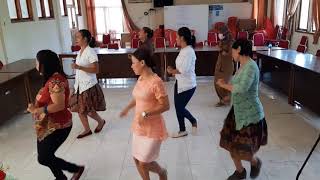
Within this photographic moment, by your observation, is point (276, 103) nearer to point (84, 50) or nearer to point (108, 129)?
point (108, 129)

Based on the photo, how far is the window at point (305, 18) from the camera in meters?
8.04

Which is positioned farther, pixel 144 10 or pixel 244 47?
pixel 144 10

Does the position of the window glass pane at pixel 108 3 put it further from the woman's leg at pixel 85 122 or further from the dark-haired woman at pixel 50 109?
the dark-haired woman at pixel 50 109

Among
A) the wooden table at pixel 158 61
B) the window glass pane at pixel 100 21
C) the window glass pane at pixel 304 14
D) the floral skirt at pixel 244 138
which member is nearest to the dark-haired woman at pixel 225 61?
the wooden table at pixel 158 61

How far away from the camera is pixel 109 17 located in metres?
12.4

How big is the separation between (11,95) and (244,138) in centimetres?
366

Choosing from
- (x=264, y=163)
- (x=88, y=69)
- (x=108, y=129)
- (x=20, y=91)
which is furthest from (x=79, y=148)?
(x=264, y=163)

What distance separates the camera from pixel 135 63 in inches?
85.4

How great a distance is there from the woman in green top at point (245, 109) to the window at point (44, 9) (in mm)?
6726

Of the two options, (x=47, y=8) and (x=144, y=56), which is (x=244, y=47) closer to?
(x=144, y=56)

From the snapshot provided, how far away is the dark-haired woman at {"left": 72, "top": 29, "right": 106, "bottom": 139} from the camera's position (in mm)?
3533

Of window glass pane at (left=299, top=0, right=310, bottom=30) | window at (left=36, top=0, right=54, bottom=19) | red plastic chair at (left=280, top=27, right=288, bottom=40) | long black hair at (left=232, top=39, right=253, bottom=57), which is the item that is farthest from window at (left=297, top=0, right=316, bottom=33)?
window at (left=36, top=0, right=54, bottom=19)

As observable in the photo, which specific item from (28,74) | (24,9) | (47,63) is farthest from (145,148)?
(24,9)

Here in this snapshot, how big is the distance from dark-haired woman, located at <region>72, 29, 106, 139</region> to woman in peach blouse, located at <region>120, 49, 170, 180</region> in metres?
1.49
